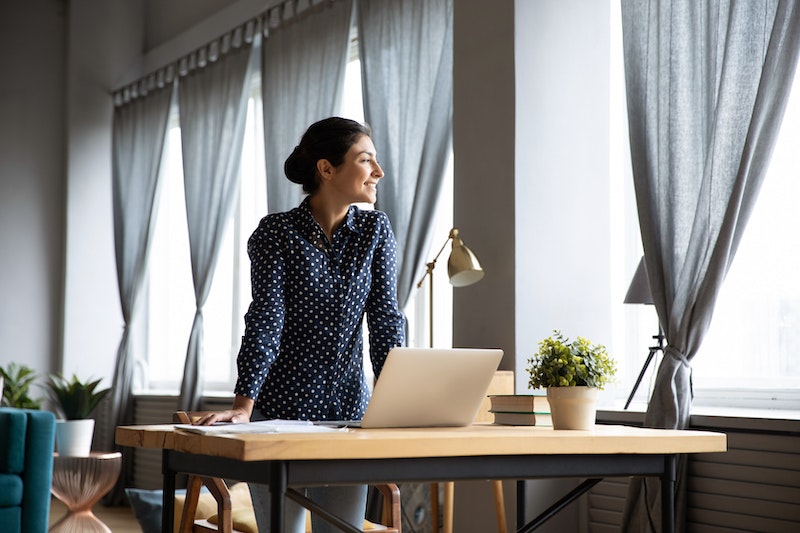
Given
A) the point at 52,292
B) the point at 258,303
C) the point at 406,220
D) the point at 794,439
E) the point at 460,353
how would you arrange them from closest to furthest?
the point at 460,353, the point at 258,303, the point at 794,439, the point at 406,220, the point at 52,292

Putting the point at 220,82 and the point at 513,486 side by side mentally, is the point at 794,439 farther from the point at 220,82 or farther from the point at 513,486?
the point at 220,82

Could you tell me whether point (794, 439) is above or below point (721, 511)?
above

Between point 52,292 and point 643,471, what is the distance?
258 inches

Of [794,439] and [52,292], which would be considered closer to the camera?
[794,439]

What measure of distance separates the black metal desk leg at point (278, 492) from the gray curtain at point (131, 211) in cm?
556

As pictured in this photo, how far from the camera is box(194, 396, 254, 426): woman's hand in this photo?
1895 millimetres

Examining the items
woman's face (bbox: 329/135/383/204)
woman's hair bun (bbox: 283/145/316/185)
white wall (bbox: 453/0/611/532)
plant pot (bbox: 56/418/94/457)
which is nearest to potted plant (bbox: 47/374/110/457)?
plant pot (bbox: 56/418/94/457)

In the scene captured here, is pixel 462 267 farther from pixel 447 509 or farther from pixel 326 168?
pixel 326 168

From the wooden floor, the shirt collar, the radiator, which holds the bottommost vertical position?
the wooden floor

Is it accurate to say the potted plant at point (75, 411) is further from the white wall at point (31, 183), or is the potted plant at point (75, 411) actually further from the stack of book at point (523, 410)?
the stack of book at point (523, 410)

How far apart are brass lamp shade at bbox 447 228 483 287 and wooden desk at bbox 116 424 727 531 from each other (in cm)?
179

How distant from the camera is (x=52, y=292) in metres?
7.66

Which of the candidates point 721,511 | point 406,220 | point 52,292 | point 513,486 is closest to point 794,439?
point 721,511

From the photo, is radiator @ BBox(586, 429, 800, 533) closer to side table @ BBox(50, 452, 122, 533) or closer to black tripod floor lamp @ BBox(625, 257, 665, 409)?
black tripod floor lamp @ BBox(625, 257, 665, 409)
